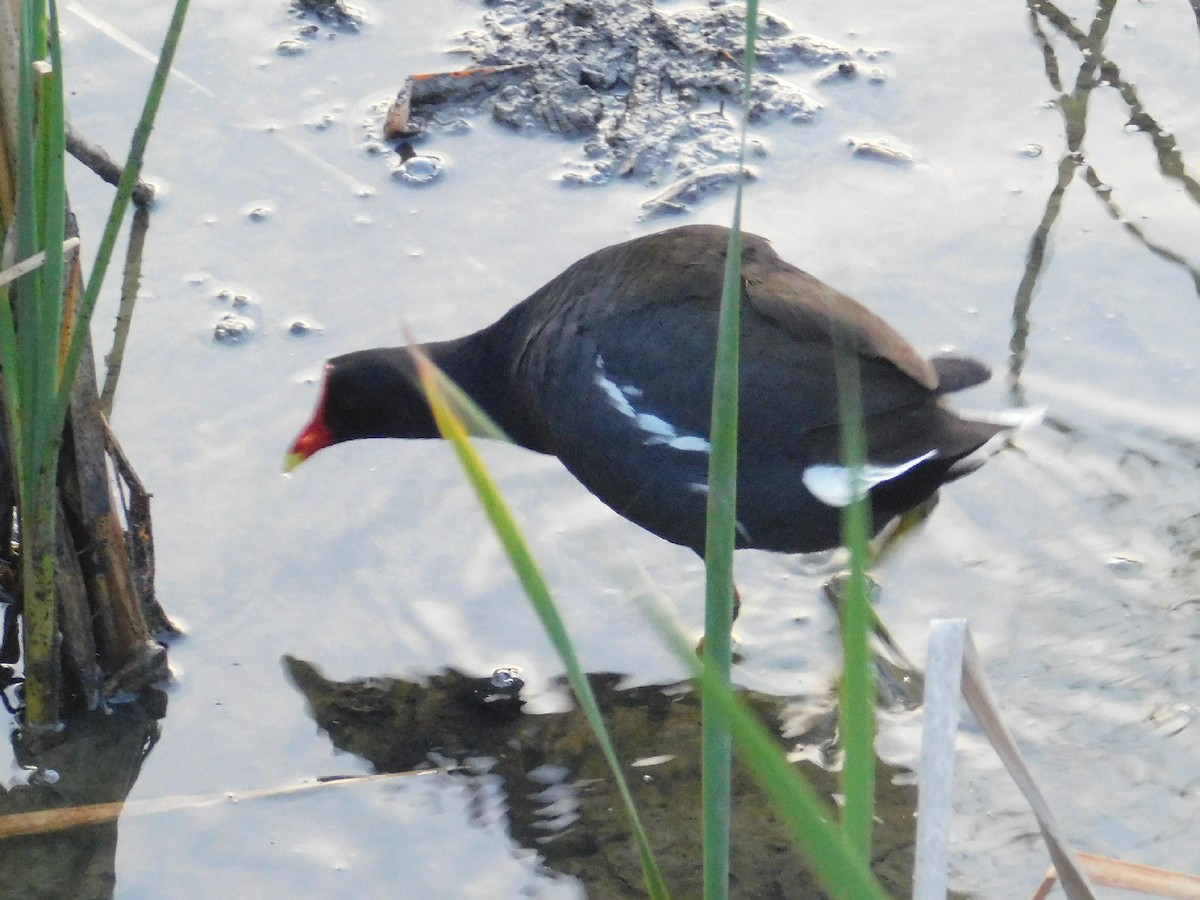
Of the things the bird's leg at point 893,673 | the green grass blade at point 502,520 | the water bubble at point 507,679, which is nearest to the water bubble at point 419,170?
the water bubble at point 507,679

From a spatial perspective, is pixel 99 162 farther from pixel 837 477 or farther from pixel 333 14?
pixel 837 477

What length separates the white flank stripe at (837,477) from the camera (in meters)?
2.61

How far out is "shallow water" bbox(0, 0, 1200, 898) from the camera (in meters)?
2.54

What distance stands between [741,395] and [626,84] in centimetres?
178

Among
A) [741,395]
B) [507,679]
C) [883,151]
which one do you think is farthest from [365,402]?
[883,151]

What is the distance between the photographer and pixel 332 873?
2.41 meters

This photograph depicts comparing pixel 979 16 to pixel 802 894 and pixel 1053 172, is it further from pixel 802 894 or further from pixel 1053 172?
pixel 802 894

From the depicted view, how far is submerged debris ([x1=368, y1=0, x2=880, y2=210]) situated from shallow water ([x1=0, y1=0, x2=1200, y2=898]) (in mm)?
81

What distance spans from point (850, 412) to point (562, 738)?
174 centimetres

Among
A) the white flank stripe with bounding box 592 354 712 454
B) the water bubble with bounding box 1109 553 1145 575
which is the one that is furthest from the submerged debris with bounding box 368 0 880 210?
the water bubble with bounding box 1109 553 1145 575

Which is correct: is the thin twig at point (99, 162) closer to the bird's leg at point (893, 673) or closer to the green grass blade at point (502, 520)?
the bird's leg at point (893, 673)

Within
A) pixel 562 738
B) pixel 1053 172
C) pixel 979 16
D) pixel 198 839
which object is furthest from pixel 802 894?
pixel 979 16

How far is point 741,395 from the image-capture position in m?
2.62

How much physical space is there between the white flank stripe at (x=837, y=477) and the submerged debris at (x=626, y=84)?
4.34 feet
